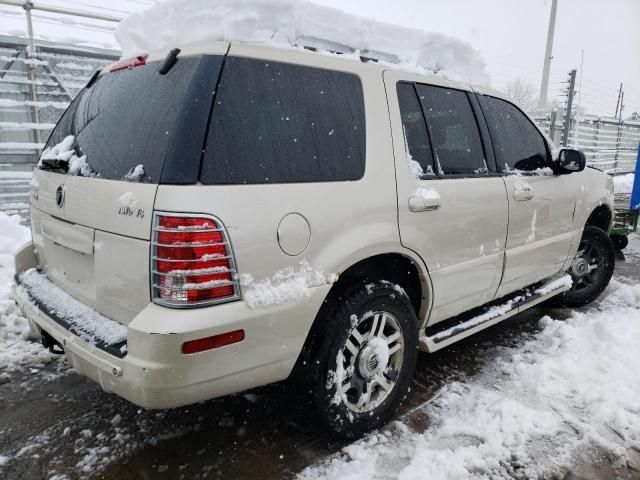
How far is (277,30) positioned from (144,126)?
0.78m

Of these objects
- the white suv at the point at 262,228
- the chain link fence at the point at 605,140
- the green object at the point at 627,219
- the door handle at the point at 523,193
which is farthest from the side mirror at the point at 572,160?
the chain link fence at the point at 605,140

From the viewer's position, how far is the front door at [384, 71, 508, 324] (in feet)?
8.63

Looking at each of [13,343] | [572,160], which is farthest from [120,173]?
[572,160]

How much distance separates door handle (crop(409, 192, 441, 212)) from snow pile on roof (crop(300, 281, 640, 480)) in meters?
1.20

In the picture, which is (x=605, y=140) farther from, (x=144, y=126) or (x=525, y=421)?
(x=144, y=126)

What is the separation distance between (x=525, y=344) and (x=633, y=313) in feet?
4.52

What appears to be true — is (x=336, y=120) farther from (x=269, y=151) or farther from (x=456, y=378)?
(x=456, y=378)

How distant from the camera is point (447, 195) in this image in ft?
9.20

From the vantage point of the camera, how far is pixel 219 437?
8.43 feet

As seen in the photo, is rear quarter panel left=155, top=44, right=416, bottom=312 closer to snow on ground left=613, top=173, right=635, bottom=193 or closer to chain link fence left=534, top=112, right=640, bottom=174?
chain link fence left=534, top=112, right=640, bottom=174

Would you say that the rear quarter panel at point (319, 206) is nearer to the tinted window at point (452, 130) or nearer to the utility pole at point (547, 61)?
the tinted window at point (452, 130)

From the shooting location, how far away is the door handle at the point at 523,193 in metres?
3.35

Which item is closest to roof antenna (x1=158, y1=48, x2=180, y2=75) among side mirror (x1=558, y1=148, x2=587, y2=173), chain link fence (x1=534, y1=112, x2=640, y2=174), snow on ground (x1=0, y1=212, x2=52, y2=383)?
snow on ground (x1=0, y1=212, x2=52, y2=383)

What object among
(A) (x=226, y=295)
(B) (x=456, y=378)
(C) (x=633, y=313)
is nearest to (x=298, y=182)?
(A) (x=226, y=295)
